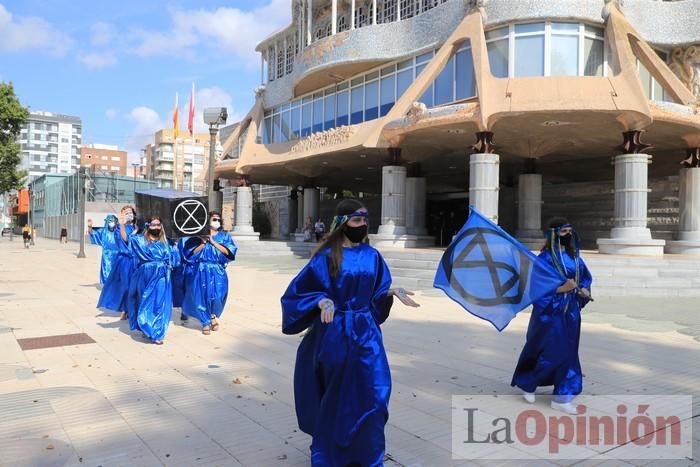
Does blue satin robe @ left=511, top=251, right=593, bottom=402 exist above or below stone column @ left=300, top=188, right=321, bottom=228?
below

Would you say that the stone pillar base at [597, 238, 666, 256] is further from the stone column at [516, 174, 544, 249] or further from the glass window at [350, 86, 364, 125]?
the glass window at [350, 86, 364, 125]

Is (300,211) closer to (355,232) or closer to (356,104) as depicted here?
(356,104)

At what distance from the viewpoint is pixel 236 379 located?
5.72 metres

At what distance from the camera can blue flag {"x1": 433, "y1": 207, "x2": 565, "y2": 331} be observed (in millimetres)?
4754

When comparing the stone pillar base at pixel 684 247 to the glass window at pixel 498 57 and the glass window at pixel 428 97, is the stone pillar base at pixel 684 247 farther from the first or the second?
the glass window at pixel 428 97

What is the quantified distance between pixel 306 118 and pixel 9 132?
61.2ft

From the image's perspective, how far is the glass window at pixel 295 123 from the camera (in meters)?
28.8

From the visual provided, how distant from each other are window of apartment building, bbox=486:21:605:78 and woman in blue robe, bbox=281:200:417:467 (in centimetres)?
1676

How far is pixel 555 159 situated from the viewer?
84.6 ft

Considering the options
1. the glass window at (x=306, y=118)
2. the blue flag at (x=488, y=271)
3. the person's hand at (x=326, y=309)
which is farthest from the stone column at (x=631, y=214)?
the person's hand at (x=326, y=309)

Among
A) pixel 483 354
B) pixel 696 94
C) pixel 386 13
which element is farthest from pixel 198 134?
pixel 483 354

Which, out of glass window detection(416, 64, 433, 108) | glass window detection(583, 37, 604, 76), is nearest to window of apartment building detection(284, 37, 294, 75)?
glass window detection(416, 64, 433, 108)

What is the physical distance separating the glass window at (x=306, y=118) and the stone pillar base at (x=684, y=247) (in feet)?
55.7

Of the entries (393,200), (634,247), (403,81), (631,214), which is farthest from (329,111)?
(634,247)
